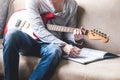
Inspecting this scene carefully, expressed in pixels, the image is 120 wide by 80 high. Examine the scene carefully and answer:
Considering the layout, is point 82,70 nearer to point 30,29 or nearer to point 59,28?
point 59,28

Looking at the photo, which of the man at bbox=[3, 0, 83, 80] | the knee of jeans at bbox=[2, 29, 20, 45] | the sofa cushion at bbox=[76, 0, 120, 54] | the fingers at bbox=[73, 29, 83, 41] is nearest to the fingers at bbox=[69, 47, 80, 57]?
the man at bbox=[3, 0, 83, 80]

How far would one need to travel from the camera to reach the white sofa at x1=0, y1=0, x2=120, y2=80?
160cm

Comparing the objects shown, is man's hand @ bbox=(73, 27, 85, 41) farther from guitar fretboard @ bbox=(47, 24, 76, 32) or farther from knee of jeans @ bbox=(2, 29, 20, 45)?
knee of jeans @ bbox=(2, 29, 20, 45)

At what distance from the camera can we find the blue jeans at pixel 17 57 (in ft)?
5.45

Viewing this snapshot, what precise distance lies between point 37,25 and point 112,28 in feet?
1.69

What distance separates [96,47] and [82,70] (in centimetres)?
40

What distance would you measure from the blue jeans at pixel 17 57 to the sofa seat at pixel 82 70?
53 mm

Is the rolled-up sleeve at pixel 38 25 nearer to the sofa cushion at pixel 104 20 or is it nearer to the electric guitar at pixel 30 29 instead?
the electric guitar at pixel 30 29

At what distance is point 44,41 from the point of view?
1.84 m

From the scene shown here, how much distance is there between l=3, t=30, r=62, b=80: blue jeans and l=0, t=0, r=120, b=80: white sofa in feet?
0.18

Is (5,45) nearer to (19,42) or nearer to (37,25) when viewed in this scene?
(19,42)

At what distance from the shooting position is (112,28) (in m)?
1.93

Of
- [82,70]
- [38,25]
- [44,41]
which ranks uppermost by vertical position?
[38,25]

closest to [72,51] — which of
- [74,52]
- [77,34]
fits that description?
[74,52]
